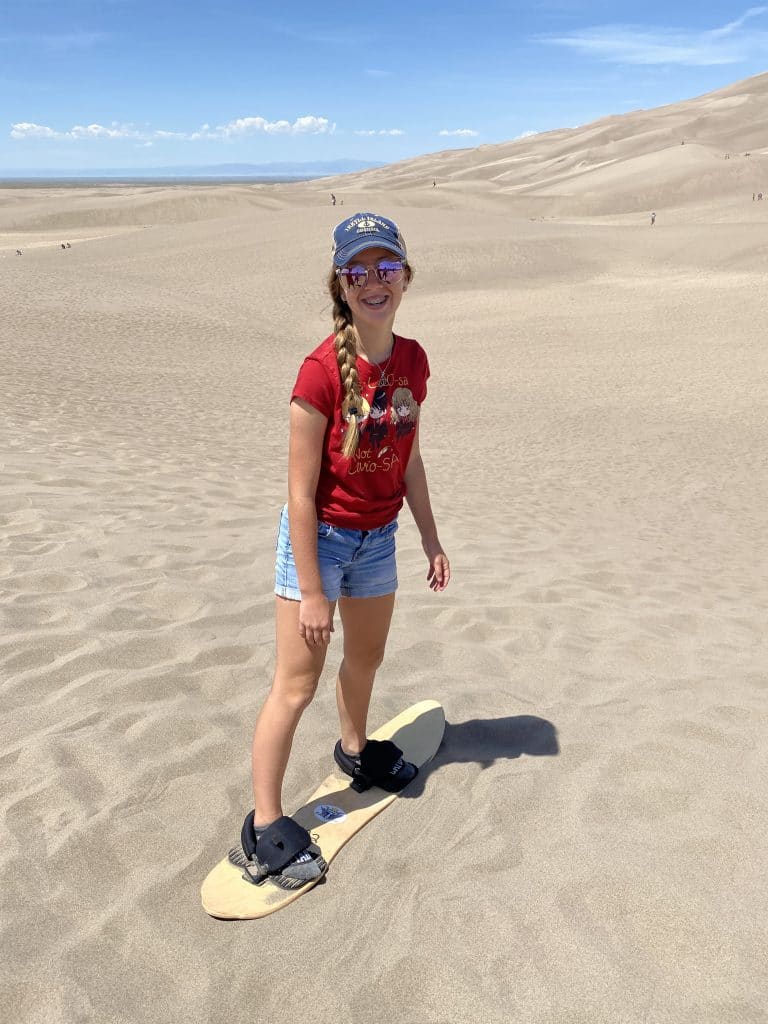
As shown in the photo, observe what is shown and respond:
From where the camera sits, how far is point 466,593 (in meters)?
5.07

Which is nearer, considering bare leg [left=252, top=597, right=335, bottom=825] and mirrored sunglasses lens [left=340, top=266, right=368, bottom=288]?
mirrored sunglasses lens [left=340, top=266, right=368, bottom=288]

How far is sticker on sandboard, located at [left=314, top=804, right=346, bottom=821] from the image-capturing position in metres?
2.81

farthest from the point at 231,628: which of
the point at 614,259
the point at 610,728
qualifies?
the point at 614,259

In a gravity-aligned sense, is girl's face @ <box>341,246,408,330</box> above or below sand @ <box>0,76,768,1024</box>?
above

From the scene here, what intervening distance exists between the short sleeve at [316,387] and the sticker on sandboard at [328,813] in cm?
148

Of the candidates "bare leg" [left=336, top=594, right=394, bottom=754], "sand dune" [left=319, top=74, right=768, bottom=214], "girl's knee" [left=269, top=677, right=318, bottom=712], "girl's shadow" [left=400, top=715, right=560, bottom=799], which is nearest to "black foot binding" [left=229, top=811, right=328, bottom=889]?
"girl's knee" [left=269, top=677, right=318, bottom=712]

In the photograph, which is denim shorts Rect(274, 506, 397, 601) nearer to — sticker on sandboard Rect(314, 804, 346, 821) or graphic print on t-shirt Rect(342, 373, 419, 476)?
graphic print on t-shirt Rect(342, 373, 419, 476)

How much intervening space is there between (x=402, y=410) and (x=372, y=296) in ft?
1.16

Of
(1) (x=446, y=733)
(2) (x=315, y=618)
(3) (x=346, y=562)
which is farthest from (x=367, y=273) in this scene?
(1) (x=446, y=733)

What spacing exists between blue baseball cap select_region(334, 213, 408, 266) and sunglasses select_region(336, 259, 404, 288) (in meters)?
0.03

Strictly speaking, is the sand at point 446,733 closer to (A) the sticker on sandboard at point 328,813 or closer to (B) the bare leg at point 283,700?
(A) the sticker on sandboard at point 328,813

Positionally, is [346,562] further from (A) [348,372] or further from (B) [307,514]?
(A) [348,372]

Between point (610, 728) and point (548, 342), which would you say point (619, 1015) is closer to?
point (610, 728)

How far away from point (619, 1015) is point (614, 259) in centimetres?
2804
